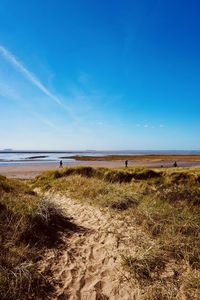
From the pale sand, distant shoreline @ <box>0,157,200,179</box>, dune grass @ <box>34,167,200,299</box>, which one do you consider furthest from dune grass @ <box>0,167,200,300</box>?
the pale sand

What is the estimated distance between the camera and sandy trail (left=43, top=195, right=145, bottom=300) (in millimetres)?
4332

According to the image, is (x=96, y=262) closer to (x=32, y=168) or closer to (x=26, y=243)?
(x=26, y=243)

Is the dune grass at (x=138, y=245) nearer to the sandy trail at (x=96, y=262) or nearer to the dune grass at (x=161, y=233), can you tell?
the dune grass at (x=161, y=233)

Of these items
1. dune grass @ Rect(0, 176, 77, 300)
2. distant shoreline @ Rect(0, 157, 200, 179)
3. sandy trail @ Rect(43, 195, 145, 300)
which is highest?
dune grass @ Rect(0, 176, 77, 300)

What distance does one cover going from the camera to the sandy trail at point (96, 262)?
4332 mm

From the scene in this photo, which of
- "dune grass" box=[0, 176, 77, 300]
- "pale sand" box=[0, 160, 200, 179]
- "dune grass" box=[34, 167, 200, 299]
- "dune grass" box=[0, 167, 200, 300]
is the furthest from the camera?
"pale sand" box=[0, 160, 200, 179]

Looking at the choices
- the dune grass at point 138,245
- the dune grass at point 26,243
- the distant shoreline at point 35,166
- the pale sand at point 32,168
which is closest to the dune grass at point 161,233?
the dune grass at point 138,245

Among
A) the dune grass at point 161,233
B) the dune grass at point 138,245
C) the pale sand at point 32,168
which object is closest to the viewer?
the dune grass at point 138,245

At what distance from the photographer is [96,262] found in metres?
5.30

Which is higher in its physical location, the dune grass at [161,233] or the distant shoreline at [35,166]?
Result: the dune grass at [161,233]

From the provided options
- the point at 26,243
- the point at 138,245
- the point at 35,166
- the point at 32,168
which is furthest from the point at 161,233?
the point at 35,166

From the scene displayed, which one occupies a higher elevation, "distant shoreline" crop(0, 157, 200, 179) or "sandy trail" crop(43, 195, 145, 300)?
"sandy trail" crop(43, 195, 145, 300)

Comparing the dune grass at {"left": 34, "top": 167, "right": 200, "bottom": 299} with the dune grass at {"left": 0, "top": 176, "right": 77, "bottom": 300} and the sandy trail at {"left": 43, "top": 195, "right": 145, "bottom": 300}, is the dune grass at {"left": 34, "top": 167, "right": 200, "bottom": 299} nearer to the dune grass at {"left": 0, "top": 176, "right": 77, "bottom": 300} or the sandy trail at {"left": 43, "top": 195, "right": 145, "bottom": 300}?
the sandy trail at {"left": 43, "top": 195, "right": 145, "bottom": 300}

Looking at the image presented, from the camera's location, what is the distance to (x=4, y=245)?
5.21 m
